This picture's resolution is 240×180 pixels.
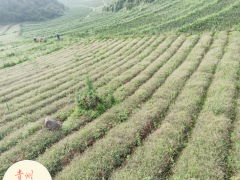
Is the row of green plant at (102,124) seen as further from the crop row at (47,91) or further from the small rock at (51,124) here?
the crop row at (47,91)

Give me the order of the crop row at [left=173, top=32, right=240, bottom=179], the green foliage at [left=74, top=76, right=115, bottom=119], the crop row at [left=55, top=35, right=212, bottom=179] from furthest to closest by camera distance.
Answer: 1. the green foliage at [left=74, top=76, right=115, bottom=119]
2. the crop row at [left=55, top=35, right=212, bottom=179]
3. the crop row at [left=173, top=32, right=240, bottom=179]

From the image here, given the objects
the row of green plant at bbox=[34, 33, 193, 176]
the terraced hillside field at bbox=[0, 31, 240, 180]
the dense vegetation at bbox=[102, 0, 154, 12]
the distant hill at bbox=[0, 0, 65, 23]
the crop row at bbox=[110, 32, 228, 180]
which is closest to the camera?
the crop row at bbox=[110, 32, 228, 180]

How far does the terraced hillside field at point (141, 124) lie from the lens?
5777 mm

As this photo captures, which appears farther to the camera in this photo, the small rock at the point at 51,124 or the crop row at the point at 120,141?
the small rock at the point at 51,124

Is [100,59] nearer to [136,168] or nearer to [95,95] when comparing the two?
[95,95]

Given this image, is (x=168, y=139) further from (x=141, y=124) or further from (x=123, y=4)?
(x=123, y=4)

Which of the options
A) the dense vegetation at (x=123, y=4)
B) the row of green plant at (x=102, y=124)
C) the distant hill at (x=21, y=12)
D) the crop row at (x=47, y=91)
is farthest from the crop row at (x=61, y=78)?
A: the distant hill at (x=21, y=12)

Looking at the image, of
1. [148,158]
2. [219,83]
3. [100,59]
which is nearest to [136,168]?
[148,158]

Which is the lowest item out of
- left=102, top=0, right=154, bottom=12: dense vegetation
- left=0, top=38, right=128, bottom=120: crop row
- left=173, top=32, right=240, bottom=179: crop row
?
left=0, top=38, right=128, bottom=120: crop row

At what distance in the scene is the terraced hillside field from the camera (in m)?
5.78

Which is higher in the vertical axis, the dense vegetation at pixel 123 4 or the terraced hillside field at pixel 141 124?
the dense vegetation at pixel 123 4

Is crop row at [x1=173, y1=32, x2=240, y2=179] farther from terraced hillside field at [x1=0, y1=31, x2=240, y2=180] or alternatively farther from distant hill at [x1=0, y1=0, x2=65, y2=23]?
distant hill at [x1=0, y1=0, x2=65, y2=23]

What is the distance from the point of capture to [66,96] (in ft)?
40.8

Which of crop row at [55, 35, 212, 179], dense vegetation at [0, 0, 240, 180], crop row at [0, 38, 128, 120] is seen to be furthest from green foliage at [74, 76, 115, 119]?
crop row at [0, 38, 128, 120]
